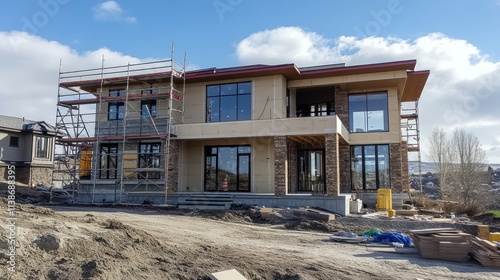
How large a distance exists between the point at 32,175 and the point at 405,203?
27.9m

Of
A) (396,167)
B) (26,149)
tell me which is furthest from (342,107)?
(26,149)

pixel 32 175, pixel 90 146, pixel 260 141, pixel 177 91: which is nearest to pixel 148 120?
pixel 177 91

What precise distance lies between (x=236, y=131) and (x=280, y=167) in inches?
114

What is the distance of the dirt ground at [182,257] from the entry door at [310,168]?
10492mm

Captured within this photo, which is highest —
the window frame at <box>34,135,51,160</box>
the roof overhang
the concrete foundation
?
the roof overhang

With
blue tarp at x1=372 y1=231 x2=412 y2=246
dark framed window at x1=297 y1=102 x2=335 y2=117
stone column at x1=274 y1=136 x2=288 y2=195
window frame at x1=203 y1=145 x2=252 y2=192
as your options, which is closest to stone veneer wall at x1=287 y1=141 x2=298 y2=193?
window frame at x1=203 y1=145 x2=252 y2=192

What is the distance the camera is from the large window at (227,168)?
67.3 ft

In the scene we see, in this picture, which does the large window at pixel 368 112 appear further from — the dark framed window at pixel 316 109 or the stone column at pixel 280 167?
the stone column at pixel 280 167

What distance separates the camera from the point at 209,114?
70.7 ft

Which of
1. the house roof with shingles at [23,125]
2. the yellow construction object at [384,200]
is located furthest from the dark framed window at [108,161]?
the yellow construction object at [384,200]

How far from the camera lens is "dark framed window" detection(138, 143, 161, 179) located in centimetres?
2095

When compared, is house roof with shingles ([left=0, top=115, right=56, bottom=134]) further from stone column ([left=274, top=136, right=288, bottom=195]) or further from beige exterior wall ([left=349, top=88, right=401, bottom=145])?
beige exterior wall ([left=349, top=88, right=401, bottom=145])

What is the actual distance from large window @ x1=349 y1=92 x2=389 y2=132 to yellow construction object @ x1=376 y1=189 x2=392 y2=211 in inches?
163

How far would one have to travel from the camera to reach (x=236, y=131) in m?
19.1
